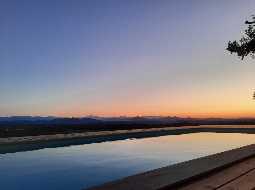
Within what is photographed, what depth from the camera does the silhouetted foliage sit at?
29.5 ft

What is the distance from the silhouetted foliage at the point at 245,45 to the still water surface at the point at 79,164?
11.6 feet

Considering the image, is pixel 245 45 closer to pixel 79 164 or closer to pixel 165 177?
pixel 79 164

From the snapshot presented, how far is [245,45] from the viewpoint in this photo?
9.16 m

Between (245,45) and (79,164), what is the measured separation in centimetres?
522

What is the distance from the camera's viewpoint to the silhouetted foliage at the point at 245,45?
8985mm

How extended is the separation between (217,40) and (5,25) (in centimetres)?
937

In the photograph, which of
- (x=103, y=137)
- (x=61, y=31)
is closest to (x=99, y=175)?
(x=103, y=137)

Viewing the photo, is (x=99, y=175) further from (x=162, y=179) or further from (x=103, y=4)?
(x=103, y=4)

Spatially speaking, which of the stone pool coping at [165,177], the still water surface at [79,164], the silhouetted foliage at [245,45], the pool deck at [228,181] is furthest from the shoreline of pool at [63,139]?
the pool deck at [228,181]

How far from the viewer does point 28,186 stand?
7.72 meters

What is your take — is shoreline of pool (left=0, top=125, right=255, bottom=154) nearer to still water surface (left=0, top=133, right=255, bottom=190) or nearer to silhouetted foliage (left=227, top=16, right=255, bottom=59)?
still water surface (left=0, top=133, right=255, bottom=190)

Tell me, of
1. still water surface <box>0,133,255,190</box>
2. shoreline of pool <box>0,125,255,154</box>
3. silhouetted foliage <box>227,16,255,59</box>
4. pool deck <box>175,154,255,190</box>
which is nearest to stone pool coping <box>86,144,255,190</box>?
pool deck <box>175,154,255,190</box>

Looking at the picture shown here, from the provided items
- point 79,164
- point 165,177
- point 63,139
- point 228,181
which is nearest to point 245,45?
point 79,164

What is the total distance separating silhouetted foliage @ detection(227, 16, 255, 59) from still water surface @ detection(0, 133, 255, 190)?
355 centimetres
